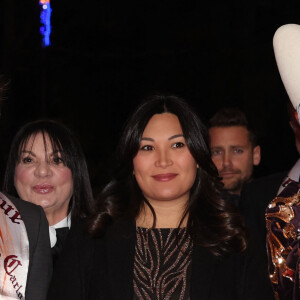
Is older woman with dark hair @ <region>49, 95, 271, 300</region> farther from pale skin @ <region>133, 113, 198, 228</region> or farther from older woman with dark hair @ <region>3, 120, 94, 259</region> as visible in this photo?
older woman with dark hair @ <region>3, 120, 94, 259</region>

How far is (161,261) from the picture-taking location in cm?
284

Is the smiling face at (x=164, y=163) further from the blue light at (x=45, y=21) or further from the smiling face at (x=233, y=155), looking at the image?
the blue light at (x=45, y=21)

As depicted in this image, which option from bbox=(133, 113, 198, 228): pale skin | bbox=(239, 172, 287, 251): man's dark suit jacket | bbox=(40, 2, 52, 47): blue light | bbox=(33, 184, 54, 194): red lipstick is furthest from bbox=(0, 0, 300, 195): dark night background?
bbox=(133, 113, 198, 228): pale skin

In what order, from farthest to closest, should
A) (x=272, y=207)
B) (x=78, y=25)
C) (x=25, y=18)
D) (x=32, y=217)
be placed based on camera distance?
1. (x=78, y=25)
2. (x=25, y=18)
3. (x=32, y=217)
4. (x=272, y=207)

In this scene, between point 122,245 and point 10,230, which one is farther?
point 122,245

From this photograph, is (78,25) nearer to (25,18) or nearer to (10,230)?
(25,18)

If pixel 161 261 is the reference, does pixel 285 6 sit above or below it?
above

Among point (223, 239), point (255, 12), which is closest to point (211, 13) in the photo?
point (255, 12)

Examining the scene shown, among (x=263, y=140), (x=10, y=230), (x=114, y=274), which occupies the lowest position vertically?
(x=114, y=274)

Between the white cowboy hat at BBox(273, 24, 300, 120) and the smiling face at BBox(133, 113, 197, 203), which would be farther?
the smiling face at BBox(133, 113, 197, 203)

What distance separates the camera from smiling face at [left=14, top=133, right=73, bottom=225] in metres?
3.44

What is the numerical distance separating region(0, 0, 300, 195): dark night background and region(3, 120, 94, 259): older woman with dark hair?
243 inches

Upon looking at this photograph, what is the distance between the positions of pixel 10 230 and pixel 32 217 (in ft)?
0.39

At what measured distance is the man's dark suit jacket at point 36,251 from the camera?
2627mm
